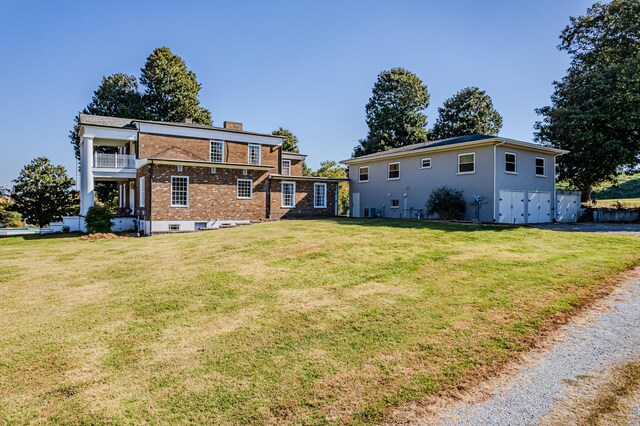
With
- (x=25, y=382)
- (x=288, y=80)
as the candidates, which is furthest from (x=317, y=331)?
(x=288, y=80)

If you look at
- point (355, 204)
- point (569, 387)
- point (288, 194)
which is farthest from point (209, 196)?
point (569, 387)

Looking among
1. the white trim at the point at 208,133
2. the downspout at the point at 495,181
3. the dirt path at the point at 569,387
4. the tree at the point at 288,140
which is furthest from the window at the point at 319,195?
the tree at the point at 288,140

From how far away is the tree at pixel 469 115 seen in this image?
43.4 m

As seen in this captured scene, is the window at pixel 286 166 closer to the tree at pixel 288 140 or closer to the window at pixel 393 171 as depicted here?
the window at pixel 393 171

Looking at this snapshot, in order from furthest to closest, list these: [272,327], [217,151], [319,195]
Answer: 1. [217,151]
2. [319,195]
3. [272,327]

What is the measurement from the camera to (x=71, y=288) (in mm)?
8047

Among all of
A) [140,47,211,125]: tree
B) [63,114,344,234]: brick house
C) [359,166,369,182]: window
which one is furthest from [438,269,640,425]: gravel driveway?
[140,47,211,125]: tree

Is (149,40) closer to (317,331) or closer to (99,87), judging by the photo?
(99,87)

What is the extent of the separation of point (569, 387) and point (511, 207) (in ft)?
59.1

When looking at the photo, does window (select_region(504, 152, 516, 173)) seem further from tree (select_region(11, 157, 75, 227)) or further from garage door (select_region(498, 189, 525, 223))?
tree (select_region(11, 157, 75, 227))

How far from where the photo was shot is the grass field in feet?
13.1

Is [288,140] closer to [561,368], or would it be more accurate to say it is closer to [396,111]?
[396,111]

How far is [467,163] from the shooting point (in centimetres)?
2075

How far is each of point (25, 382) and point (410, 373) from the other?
4.78m
